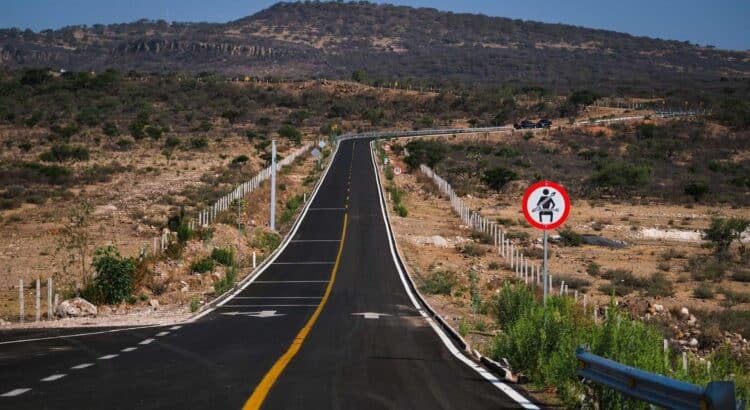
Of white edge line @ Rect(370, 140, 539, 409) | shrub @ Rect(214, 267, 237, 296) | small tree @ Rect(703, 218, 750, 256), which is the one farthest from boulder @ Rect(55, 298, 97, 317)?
small tree @ Rect(703, 218, 750, 256)

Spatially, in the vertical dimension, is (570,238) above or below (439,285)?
above

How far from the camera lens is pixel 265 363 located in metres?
14.6

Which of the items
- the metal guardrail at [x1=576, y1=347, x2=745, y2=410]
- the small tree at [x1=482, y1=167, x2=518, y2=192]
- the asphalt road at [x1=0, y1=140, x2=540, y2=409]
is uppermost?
the small tree at [x1=482, y1=167, x2=518, y2=192]

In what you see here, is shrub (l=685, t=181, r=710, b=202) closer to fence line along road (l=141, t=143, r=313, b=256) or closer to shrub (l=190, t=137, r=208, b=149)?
fence line along road (l=141, t=143, r=313, b=256)

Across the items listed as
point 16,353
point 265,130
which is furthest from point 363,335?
point 265,130

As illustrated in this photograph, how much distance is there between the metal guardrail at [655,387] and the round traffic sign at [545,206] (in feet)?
15.2

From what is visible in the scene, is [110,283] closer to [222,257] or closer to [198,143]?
[222,257]

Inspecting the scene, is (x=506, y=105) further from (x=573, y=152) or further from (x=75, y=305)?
(x=75, y=305)

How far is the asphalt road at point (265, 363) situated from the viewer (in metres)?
11.4

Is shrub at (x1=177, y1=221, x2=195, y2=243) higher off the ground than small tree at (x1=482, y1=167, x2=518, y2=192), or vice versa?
small tree at (x1=482, y1=167, x2=518, y2=192)

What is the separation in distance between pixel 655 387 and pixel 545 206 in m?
6.82

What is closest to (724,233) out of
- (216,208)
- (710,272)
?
(710,272)

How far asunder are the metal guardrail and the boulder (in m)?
16.7

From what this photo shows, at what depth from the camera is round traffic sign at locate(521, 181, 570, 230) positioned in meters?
15.3
